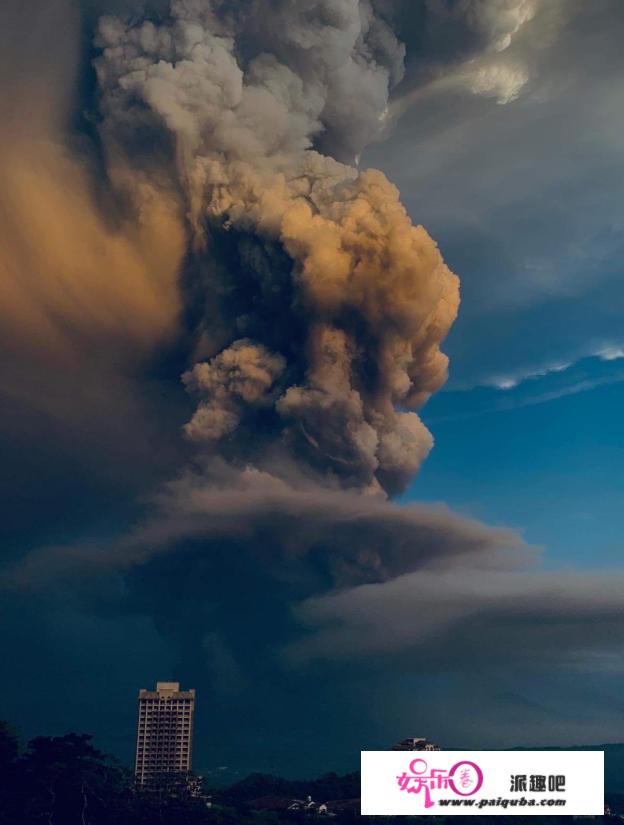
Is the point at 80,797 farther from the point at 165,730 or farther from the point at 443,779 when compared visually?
the point at 443,779

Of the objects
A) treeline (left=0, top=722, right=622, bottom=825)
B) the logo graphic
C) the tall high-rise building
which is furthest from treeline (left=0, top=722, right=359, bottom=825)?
the logo graphic

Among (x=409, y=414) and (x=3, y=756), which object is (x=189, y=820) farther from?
(x=409, y=414)

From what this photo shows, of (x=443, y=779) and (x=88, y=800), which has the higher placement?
(x=443, y=779)

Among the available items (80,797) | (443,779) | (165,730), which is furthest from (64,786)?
(443,779)

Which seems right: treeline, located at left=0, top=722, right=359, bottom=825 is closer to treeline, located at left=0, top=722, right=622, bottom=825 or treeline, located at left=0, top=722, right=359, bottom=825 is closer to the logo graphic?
treeline, located at left=0, top=722, right=622, bottom=825

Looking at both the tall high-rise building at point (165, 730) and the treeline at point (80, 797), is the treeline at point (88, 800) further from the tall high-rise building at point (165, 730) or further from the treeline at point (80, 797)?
the tall high-rise building at point (165, 730)

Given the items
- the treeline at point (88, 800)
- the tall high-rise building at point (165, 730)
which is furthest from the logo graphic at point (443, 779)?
the tall high-rise building at point (165, 730)
